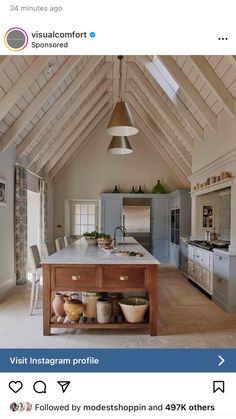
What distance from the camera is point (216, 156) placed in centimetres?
434

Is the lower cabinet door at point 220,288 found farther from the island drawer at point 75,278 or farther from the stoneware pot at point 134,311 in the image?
the island drawer at point 75,278

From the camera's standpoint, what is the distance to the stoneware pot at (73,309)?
2717mm

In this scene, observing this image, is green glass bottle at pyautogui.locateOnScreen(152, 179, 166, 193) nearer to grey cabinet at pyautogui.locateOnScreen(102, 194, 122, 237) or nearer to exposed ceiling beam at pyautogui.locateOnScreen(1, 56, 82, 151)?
grey cabinet at pyautogui.locateOnScreen(102, 194, 122, 237)

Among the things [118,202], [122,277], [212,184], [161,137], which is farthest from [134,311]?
[118,202]

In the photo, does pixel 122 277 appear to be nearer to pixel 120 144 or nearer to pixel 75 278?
pixel 75 278

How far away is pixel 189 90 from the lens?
415cm

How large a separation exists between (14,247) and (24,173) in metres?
1.27

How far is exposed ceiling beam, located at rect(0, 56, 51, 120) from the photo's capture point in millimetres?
3268
